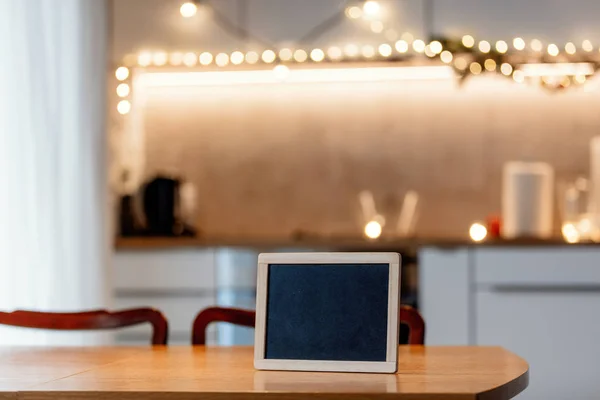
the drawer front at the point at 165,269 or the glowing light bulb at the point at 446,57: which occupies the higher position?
the glowing light bulb at the point at 446,57

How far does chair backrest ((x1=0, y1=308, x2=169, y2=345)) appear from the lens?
1861 mm

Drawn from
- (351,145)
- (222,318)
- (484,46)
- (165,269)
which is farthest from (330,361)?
(351,145)

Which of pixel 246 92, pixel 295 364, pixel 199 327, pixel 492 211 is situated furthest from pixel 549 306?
pixel 295 364

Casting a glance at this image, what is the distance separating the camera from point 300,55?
3.81 m

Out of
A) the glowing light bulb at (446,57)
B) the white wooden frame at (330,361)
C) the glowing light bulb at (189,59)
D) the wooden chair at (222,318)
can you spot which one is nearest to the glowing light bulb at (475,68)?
the glowing light bulb at (446,57)

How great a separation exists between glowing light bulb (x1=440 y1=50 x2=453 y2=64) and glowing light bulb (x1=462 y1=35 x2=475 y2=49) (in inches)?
2.9

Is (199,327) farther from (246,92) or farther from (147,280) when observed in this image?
(246,92)

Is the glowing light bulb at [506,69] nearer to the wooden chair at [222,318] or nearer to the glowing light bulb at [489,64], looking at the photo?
the glowing light bulb at [489,64]

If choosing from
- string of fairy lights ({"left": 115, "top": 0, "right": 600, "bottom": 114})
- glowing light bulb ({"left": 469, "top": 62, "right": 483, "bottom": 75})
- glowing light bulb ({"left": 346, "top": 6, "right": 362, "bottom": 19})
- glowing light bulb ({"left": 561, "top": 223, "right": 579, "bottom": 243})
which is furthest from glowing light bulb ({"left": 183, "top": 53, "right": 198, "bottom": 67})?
glowing light bulb ({"left": 561, "top": 223, "right": 579, "bottom": 243})

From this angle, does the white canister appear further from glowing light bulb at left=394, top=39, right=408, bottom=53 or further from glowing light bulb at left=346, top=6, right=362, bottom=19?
glowing light bulb at left=346, top=6, right=362, bottom=19

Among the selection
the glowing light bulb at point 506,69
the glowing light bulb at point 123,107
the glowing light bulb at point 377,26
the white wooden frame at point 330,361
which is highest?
the glowing light bulb at point 377,26

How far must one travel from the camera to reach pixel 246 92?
163 inches

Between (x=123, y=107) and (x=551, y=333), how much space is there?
2.03m

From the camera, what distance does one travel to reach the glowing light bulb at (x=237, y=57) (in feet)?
12.5
